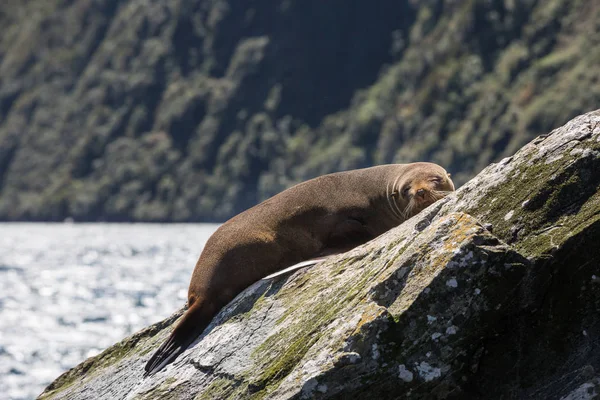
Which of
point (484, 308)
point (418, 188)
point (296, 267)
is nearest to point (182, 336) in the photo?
point (296, 267)

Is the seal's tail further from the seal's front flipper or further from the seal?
the seal's front flipper

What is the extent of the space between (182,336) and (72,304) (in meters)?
64.0

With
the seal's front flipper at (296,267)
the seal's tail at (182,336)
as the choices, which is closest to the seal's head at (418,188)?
the seal's front flipper at (296,267)

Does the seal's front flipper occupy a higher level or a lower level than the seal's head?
lower

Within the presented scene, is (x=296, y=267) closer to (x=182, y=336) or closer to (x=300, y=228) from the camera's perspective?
(x=300, y=228)

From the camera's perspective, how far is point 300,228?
12.1 metres

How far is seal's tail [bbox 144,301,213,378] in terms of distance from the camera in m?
10.6

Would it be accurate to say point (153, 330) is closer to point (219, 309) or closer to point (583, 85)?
point (219, 309)

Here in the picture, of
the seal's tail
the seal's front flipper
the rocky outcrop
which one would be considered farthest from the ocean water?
the rocky outcrop

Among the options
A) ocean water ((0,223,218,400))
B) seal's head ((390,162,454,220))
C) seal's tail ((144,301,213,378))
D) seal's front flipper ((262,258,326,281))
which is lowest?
ocean water ((0,223,218,400))

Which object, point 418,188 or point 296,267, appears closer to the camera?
point 296,267

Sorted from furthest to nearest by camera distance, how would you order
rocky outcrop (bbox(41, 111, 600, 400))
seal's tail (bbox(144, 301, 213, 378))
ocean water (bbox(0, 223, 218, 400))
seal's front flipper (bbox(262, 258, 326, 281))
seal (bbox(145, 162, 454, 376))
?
1. ocean water (bbox(0, 223, 218, 400))
2. seal (bbox(145, 162, 454, 376))
3. seal's front flipper (bbox(262, 258, 326, 281))
4. seal's tail (bbox(144, 301, 213, 378))
5. rocky outcrop (bbox(41, 111, 600, 400))

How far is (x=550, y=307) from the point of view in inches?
303

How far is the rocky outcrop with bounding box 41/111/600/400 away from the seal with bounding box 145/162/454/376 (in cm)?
247
